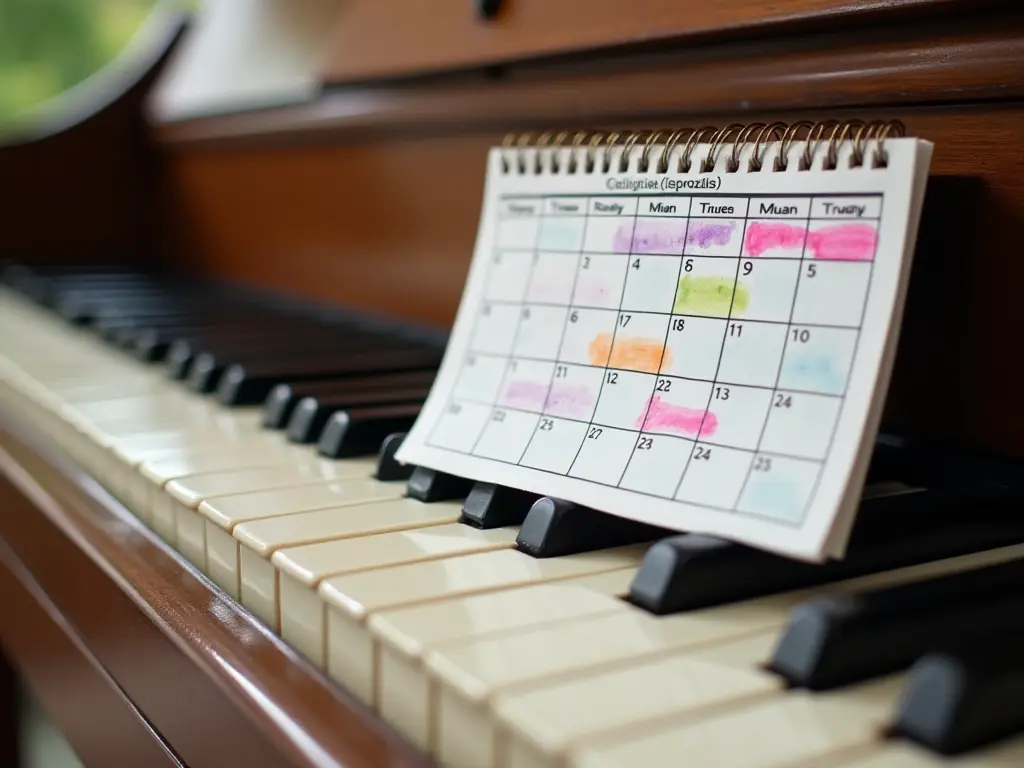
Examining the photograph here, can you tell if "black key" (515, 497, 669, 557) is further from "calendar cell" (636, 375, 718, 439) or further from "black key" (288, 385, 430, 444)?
"black key" (288, 385, 430, 444)

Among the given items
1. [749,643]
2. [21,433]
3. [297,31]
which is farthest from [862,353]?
[297,31]

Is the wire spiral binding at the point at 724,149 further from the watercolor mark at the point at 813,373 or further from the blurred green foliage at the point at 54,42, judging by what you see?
the blurred green foliage at the point at 54,42

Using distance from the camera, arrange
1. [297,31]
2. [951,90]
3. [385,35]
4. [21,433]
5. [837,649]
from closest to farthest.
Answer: [837,649], [951,90], [21,433], [385,35], [297,31]

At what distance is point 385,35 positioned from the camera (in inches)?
48.3

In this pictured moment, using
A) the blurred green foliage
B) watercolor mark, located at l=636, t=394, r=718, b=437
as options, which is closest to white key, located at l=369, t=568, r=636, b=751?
watercolor mark, located at l=636, t=394, r=718, b=437

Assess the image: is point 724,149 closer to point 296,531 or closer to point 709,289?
point 709,289

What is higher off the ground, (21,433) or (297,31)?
(297,31)

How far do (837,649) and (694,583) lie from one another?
0.09 m

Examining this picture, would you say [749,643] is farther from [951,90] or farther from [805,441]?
[951,90]

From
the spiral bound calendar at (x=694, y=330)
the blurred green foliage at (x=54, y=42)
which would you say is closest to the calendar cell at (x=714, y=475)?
the spiral bound calendar at (x=694, y=330)

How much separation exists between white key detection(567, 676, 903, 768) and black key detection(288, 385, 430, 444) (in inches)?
19.4

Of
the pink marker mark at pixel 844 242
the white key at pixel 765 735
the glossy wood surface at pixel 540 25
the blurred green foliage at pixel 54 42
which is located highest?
the blurred green foliage at pixel 54 42

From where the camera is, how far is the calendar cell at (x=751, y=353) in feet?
1.85

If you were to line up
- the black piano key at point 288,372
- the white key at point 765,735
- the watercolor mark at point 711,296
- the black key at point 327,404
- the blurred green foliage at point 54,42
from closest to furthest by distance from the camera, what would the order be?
the white key at point 765,735 < the watercolor mark at point 711,296 < the black key at point 327,404 < the black piano key at point 288,372 < the blurred green foliage at point 54,42
